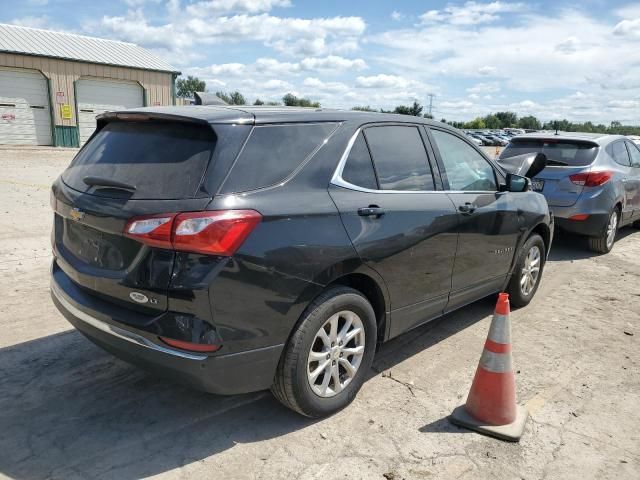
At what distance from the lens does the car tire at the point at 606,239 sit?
25.2 feet

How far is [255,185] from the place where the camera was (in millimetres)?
2738

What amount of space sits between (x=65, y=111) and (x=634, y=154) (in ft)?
80.3

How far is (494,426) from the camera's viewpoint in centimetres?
315

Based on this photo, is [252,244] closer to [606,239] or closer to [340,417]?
[340,417]

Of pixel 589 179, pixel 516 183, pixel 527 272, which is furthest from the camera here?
pixel 589 179

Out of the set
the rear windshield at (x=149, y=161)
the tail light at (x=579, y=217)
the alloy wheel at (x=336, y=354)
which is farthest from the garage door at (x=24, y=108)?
the alloy wheel at (x=336, y=354)

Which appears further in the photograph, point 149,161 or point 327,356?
point 327,356

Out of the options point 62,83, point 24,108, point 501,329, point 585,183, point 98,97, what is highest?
point 62,83

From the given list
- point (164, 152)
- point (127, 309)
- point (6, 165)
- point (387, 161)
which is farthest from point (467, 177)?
point (6, 165)

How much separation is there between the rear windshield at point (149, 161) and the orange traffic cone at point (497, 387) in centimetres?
191

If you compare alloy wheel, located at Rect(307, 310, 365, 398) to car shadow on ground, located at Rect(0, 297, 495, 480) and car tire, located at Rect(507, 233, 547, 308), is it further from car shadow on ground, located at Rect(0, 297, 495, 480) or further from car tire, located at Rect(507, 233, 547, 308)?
car tire, located at Rect(507, 233, 547, 308)

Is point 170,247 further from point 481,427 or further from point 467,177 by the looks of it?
point 467,177

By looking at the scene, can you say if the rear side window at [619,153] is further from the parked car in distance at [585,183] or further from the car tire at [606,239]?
the car tire at [606,239]

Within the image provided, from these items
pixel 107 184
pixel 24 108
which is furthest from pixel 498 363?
pixel 24 108
